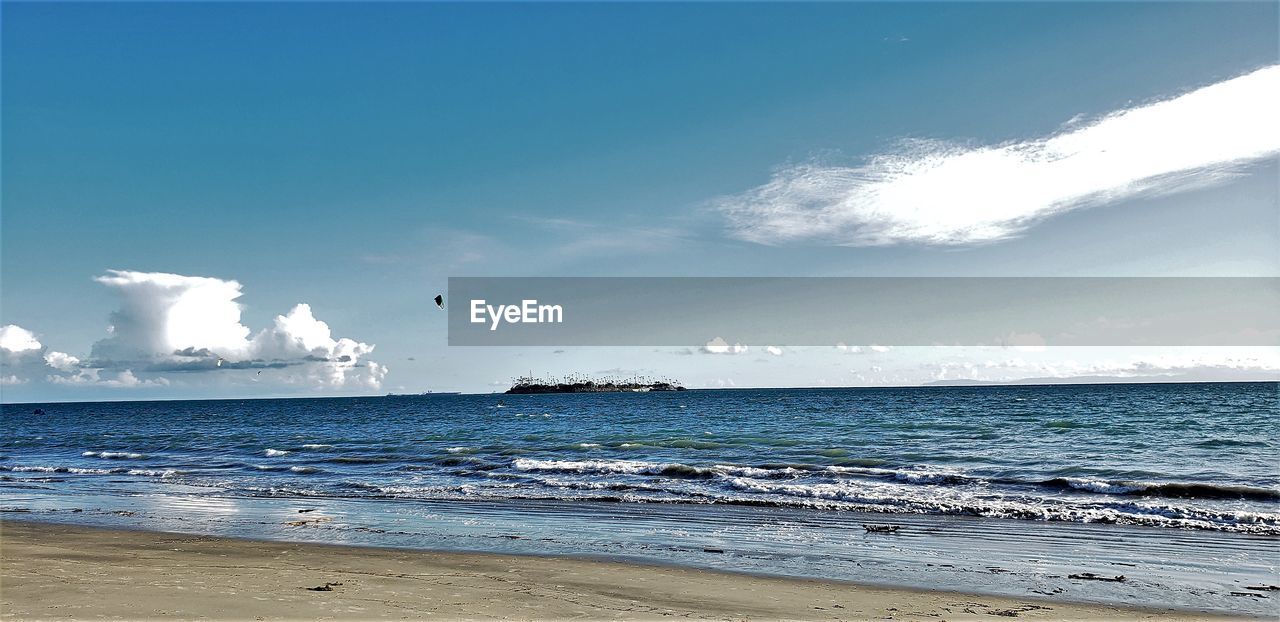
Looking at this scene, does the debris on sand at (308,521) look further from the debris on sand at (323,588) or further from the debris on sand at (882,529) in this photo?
the debris on sand at (882,529)

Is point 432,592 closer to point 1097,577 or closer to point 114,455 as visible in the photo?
point 1097,577

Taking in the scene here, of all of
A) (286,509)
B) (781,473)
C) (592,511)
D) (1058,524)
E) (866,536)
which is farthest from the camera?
(781,473)

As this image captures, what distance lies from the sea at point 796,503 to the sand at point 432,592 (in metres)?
1.07

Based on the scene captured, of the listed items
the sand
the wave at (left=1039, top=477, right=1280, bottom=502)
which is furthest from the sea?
the sand

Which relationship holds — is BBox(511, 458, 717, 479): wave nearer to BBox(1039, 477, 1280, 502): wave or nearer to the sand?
BBox(1039, 477, 1280, 502): wave

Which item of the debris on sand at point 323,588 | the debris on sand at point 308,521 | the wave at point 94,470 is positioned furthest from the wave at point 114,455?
the debris on sand at point 323,588

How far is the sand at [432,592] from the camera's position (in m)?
8.93

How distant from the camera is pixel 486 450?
35219mm

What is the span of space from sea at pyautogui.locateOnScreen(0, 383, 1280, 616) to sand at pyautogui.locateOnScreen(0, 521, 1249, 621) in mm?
1071

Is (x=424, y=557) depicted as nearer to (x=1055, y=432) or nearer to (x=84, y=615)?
(x=84, y=615)

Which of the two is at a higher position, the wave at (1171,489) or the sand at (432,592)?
the sand at (432,592)

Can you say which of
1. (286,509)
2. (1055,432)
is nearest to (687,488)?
(286,509)

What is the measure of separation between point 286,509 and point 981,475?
2088cm

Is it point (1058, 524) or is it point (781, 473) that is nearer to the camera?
point (1058, 524)
